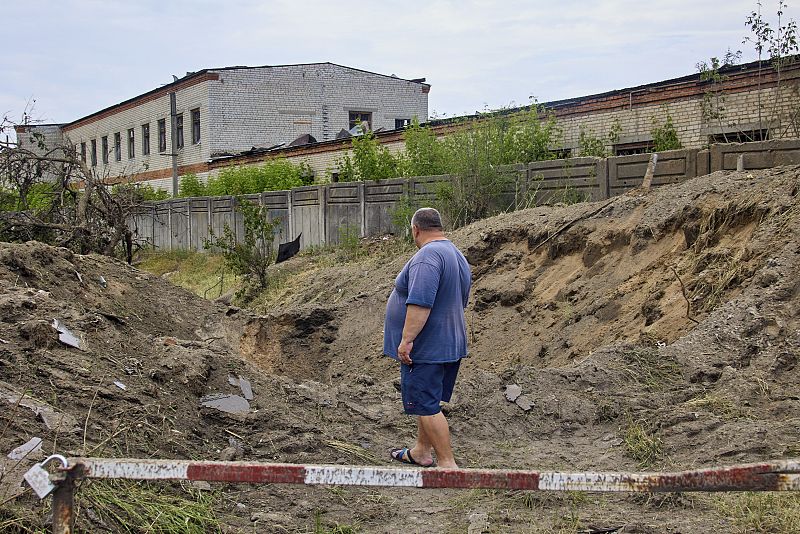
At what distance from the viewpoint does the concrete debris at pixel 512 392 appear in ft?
24.4

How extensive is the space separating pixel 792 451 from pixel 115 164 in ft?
150

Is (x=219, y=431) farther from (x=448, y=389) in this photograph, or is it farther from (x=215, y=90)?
(x=215, y=90)

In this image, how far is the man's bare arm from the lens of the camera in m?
5.60

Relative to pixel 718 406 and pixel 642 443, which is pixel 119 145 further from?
pixel 642 443

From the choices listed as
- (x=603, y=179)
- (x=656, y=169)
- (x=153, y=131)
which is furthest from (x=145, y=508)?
(x=153, y=131)

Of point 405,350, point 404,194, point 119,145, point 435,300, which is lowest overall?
point 405,350

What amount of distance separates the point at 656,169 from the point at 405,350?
8.06 meters

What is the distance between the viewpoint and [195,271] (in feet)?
82.4

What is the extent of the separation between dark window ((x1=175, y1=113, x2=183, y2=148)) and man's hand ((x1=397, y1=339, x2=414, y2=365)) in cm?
3616

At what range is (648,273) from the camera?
412 inches

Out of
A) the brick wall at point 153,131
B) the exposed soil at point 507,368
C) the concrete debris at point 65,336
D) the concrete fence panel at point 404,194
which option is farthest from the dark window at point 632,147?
the brick wall at point 153,131

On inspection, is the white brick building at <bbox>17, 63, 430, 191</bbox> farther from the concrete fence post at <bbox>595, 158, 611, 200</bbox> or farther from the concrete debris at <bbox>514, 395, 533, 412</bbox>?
the concrete debris at <bbox>514, 395, 533, 412</bbox>

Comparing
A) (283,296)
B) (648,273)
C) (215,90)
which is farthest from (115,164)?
(648,273)

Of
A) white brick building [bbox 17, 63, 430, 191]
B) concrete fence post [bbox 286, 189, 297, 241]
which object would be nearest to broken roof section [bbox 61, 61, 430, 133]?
white brick building [bbox 17, 63, 430, 191]
